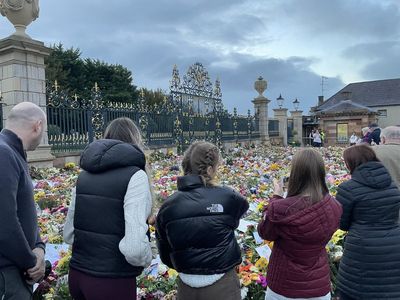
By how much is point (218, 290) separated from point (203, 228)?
446mm

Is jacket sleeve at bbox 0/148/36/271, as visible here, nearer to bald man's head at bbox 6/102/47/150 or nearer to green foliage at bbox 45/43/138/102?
bald man's head at bbox 6/102/47/150

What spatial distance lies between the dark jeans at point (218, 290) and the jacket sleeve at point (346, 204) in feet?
3.85

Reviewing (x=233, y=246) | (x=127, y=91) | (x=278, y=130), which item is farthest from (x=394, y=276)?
(x=127, y=91)

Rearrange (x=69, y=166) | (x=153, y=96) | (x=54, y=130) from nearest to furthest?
(x=69, y=166) < (x=54, y=130) < (x=153, y=96)

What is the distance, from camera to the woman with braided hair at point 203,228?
257 cm

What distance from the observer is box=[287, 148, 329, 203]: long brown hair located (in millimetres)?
2869

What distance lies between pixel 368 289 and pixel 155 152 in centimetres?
1146

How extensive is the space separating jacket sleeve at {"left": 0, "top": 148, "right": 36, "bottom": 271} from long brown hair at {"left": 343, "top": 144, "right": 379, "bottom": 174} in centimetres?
265

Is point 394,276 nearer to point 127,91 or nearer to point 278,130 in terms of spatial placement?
point 278,130

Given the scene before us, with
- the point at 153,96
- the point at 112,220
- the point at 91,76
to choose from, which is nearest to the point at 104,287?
the point at 112,220

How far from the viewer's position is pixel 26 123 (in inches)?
103

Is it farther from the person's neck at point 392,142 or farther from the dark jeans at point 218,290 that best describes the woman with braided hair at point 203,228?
the person's neck at point 392,142

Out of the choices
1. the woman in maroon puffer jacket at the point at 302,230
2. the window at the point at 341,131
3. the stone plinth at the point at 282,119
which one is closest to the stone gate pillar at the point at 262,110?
the stone plinth at the point at 282,119

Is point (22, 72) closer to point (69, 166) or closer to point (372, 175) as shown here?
point (69, 166)
